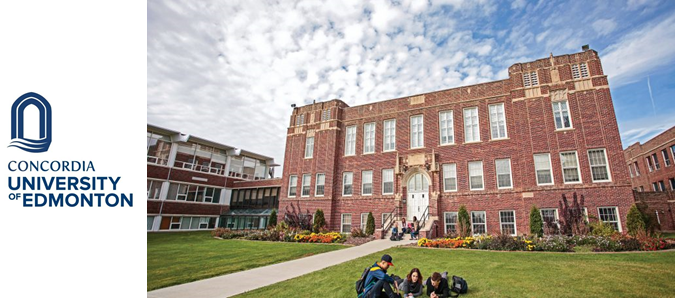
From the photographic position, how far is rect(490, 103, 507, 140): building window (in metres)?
20.4

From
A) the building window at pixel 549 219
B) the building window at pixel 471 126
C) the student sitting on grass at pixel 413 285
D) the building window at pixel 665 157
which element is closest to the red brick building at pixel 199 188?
the building window at pixel 471 126

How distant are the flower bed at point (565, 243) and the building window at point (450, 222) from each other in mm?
5256

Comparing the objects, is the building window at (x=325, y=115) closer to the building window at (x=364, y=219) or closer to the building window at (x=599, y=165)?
the building window at (x=364, y=219)

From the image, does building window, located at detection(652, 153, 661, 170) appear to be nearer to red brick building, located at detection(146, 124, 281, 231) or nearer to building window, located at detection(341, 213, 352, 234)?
building window, located at detection(341, 213, 352, 234)

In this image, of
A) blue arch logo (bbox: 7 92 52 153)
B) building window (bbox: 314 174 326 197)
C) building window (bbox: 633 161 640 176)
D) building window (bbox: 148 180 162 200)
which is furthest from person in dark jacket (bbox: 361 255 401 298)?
building window (bbox: 633 161 640 176)

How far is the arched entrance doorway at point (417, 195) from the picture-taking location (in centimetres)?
2123

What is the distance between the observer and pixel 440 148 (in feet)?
71.9

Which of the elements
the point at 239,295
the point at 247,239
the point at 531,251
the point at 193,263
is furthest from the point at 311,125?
the point at 239,295

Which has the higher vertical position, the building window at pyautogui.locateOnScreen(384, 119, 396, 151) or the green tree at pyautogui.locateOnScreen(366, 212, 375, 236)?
the building window at pyautogui.locateOnScreen(384, 119, 396, 151)

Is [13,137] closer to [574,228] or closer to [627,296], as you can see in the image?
[627,296]

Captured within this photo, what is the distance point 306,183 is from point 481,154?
1419 cm

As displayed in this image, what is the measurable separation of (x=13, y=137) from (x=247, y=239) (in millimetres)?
16668

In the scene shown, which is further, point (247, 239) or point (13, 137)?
point (247, 239)

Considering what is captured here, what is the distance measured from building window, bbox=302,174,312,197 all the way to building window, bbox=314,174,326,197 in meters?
0.79
